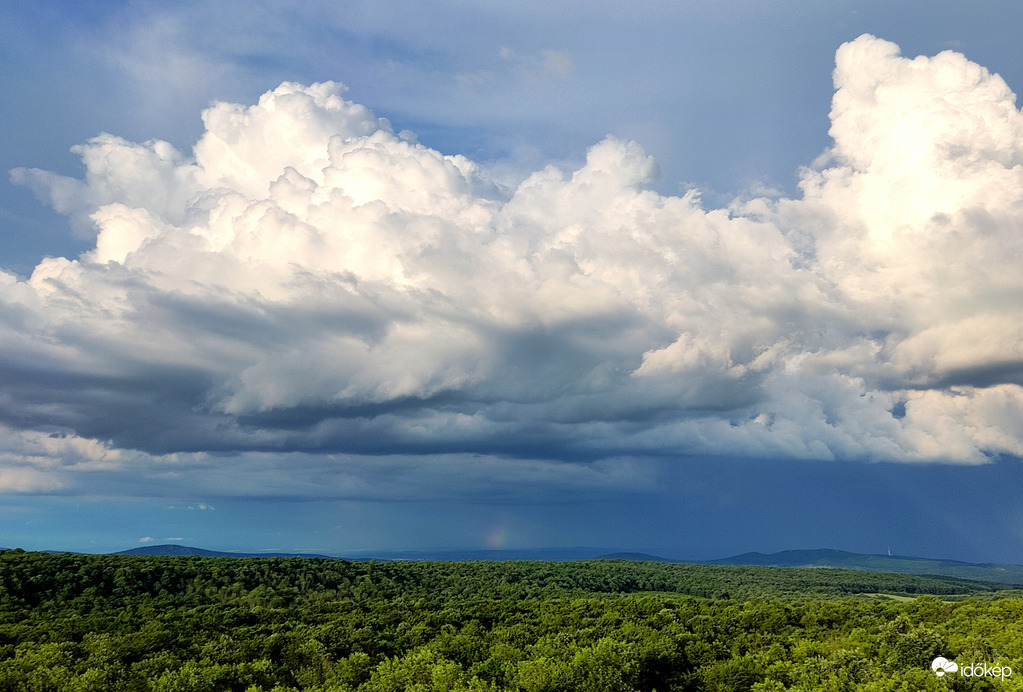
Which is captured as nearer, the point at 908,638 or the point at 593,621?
the point at 908,638

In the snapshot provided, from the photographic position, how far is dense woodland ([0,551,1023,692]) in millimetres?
63875

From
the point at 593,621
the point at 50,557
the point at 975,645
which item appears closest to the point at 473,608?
the point at 593,621

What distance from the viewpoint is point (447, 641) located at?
89.4 meters

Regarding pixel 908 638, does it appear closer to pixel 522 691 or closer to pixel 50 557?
pixel 522 691

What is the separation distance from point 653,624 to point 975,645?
46776 mm

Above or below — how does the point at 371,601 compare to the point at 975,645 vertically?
below

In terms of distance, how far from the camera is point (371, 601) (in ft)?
491

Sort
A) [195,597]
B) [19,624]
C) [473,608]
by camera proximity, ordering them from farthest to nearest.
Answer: [195,597] < [473,608] < [19,624]

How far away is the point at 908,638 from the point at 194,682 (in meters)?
72.8

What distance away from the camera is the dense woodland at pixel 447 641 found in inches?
2515

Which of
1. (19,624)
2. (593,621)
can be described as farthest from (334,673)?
(19,624)

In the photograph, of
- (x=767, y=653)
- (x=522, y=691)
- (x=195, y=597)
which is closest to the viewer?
(x=522, y=691)

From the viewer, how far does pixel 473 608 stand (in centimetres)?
12519

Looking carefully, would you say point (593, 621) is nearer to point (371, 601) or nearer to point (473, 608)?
point (473, 608)
